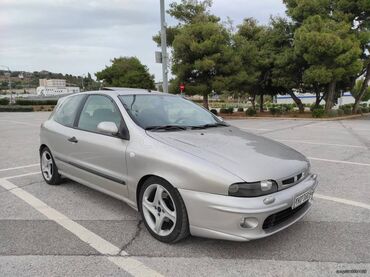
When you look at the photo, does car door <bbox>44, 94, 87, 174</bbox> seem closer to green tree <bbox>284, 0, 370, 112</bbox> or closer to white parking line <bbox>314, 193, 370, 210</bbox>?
white parking line <bbox>314, 193, 370, 210</bbox>

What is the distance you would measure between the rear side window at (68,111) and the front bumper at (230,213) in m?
2.56

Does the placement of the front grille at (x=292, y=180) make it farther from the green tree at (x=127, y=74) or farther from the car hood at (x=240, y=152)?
the green tree at (x=127, y=74)

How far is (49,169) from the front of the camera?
18.5 ft

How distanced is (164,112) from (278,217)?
6.37 feet

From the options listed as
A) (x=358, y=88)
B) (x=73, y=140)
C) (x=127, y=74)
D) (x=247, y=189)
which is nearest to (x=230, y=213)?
(x=247, y=189)

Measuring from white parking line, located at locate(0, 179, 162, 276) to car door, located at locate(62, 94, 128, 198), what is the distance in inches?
20.4

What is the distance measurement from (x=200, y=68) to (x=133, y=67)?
32.5 meters

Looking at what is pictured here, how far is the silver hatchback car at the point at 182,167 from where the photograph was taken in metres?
3.04

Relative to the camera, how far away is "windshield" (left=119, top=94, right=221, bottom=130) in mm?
4152

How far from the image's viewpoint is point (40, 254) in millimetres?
3314

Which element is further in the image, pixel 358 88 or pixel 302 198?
pixel 358 88

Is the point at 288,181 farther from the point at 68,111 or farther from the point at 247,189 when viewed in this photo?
the point at 68,111

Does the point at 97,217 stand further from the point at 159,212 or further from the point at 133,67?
the point at 133,67

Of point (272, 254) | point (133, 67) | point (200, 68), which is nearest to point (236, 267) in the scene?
point (272, 254)
